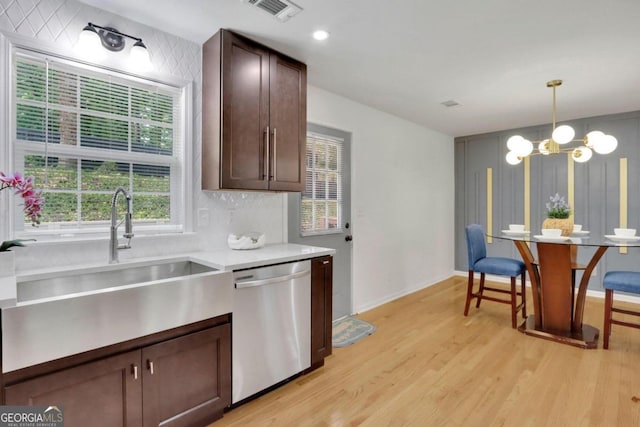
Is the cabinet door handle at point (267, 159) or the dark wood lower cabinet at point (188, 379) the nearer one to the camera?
the dark wood lower cabinet at point (188, 379)

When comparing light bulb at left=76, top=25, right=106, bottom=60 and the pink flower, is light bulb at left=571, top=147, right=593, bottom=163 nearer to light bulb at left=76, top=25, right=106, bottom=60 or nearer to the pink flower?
light bulb at left=76, top=25, right=106, bottom=60

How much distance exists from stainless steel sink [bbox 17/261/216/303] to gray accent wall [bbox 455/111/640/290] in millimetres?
4792

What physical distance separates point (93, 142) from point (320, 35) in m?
1.67

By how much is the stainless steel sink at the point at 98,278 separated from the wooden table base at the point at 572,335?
3.08 m

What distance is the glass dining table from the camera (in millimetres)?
3055

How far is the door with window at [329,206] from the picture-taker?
3309mm

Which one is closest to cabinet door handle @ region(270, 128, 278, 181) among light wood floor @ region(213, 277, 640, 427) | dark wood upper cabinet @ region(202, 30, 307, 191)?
dark wood upper cabinet @ region(202, 30, 307, 191)

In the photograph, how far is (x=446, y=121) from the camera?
4.69 m

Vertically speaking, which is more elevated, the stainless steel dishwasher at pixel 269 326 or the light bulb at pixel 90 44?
the light bulb at pixel 90 44

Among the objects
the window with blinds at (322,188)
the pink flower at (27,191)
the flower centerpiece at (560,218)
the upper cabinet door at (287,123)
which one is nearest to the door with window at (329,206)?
the window with blinds at (322,188)

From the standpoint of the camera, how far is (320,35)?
2377mm

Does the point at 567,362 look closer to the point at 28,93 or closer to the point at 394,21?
the point at 394,21

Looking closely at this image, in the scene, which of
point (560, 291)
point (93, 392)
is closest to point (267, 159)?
point (93, 392)

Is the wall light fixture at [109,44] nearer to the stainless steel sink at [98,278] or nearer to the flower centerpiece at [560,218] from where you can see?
the stainless steel sink at [98,278]
